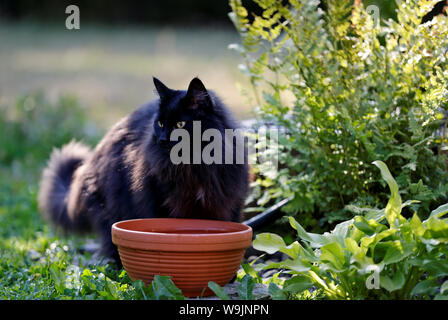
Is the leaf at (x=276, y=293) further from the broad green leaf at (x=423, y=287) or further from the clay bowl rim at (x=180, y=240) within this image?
the broad green leaf at (x=423, y=287)

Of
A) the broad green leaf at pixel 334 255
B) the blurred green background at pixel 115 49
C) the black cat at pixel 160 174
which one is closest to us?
the broad green leaf at pixel 334 255

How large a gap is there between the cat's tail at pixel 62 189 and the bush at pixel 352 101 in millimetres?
1417

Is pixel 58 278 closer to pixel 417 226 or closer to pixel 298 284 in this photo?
pixel 298 284

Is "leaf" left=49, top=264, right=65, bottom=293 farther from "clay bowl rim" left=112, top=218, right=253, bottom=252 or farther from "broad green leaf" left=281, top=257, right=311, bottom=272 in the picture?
"broad green leaf" left=281, top=257, right=311, bottom=272

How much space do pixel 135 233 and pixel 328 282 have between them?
0.81 meters

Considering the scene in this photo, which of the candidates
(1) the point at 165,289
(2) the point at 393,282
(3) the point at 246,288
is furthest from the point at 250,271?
(2) the point at 393,282

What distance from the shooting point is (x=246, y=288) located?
2.08 m

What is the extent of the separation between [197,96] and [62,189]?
1.59 m

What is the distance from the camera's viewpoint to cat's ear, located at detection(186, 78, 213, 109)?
239 centimetres

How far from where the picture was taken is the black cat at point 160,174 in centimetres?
246

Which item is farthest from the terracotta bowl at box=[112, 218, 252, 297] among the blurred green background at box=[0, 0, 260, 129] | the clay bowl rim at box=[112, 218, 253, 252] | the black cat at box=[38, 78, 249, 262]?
the blurred green background at box=[0, 0, 260, 129]

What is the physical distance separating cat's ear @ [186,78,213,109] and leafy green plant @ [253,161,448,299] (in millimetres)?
790

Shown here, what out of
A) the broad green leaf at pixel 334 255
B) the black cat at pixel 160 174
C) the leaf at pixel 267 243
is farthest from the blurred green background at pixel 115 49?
the broad green leaf at pixel 334 255

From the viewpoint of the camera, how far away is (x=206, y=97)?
2.48 meters
